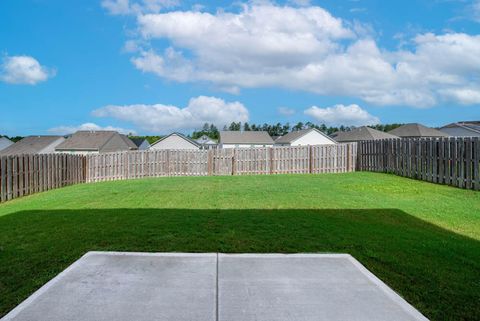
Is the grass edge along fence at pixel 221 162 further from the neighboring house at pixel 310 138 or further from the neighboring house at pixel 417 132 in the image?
the neighboring house at pixel 417 132

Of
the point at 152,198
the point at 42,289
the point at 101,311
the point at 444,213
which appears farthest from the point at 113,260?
the point at 444,213

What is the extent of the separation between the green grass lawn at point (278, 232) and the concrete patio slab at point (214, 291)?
31 centimetres

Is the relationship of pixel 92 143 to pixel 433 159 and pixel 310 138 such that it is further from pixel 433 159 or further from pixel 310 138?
pixel 433 159

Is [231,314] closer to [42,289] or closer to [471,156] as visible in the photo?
[42,289]

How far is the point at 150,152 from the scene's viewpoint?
19.4 m

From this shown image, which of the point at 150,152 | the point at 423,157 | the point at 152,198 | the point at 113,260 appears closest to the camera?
the point at 113,260

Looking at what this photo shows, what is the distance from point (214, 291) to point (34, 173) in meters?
12.6

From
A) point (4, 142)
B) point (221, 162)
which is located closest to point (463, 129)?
point (221, 162)

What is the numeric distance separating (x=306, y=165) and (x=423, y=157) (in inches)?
284

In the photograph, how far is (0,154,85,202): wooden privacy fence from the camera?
11.9 metres

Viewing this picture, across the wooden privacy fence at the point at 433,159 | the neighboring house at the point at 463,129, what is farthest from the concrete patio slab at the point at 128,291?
the neighboring house at the point at 463,129

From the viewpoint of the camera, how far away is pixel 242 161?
19.9 m

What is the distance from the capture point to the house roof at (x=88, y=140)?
41594 mm

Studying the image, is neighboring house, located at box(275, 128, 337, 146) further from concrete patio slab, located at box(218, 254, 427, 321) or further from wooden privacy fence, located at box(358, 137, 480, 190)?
concrete patio slab, located at box(218, 254, 427, 321)
